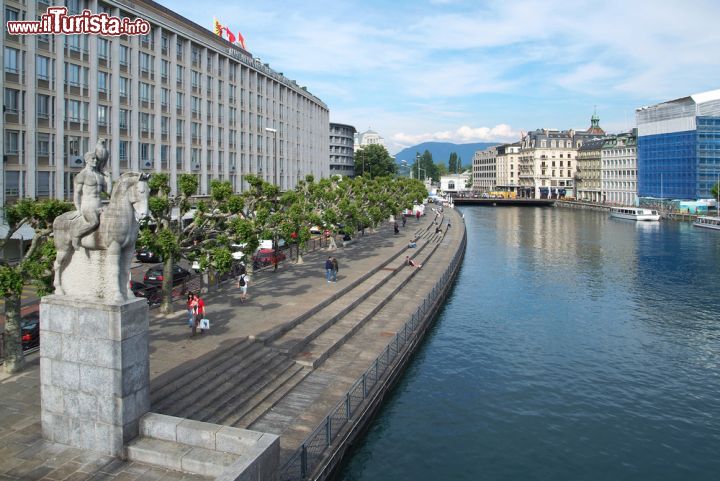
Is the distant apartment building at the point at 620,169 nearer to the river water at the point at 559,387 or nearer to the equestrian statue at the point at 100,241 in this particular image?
the river water at the point at 559,387

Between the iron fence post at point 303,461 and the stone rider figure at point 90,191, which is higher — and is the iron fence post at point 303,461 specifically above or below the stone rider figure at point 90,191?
below

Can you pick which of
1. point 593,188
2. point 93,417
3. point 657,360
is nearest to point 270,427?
point 93,417

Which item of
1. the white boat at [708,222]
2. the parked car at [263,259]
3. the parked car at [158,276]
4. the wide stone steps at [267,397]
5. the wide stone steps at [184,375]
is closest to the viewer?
the wide stone steps at [184,375]

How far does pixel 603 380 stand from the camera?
1149 inches

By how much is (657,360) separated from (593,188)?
159698 mm

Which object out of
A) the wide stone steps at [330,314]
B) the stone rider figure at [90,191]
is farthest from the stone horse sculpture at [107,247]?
the wide stone steps at [330,314]

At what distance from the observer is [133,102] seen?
5766 cm

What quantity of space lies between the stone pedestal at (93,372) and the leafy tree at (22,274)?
A: 4925mm

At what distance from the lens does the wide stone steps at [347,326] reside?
25.5m

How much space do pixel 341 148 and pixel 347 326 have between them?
152293 millimetres

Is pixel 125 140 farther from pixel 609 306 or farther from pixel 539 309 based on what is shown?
pixel 609 306

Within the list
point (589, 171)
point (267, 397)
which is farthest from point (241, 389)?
point (589, 171)

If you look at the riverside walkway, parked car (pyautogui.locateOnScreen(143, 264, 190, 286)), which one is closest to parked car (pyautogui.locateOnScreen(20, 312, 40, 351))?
the riverside walkway

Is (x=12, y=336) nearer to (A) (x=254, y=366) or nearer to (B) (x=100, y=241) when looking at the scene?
(B) (x=100, y=241)
